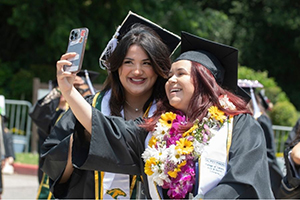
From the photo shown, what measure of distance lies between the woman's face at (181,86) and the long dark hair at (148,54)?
482 millimetres

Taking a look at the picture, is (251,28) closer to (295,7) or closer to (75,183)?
(295,7)

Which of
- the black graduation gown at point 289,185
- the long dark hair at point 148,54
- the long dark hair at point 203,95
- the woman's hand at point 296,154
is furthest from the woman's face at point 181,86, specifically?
the black graduation gown at point 289,185

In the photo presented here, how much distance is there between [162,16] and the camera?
1322 cm

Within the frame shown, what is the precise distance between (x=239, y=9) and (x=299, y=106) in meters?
4.66

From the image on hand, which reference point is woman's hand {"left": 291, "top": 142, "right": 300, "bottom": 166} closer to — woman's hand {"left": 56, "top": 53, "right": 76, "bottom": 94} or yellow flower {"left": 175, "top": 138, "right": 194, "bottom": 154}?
yellow flower {"left": 175, "top": 138, "right": 194, "bottom": 154}

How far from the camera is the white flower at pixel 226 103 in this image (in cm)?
278

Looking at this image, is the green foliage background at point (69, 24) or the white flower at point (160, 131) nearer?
the white flower at point (160, 131)

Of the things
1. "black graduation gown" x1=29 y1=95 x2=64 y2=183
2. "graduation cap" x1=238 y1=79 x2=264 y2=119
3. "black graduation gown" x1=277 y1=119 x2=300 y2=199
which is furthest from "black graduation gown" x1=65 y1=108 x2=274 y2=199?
"graduation cap" x1=238 y1=79 x2=264 y2=119

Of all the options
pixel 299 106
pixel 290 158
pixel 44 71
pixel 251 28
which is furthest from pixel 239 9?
pixel 290 158

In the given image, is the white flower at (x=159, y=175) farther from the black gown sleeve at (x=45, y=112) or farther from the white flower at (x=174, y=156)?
the black gown sleeve at (x=45, y=112)

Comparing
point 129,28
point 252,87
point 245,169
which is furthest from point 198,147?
point 252,87

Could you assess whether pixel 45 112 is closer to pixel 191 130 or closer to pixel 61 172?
pixel 61 172

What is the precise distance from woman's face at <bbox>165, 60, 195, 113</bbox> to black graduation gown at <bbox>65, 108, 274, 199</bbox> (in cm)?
30

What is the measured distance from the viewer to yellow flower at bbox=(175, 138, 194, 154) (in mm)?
2697
